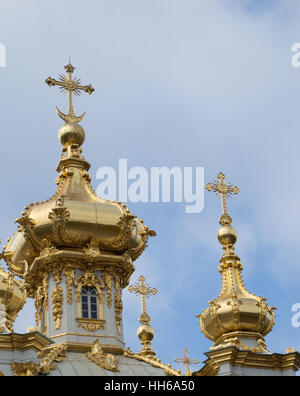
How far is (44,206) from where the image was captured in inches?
1382

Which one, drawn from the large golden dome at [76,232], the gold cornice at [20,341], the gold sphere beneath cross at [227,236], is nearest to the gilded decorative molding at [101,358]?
the large golden dome at [76,232]

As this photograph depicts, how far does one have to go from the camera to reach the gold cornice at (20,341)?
27.3 m

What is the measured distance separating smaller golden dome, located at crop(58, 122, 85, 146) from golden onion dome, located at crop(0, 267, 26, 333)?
10129mm

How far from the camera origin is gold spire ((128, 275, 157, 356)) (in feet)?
134

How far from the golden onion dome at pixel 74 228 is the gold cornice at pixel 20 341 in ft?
20.4

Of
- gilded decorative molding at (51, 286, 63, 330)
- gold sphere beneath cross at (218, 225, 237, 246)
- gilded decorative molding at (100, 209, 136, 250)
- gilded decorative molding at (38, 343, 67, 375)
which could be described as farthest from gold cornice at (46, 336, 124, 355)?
gold sphere beneath cross at (218, 225, 237, 246)

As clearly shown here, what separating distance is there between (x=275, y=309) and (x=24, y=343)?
785 cm

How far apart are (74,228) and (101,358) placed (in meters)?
4.50

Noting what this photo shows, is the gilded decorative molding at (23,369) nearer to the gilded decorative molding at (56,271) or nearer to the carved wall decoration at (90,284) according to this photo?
the carved wall decoration at (90,284)


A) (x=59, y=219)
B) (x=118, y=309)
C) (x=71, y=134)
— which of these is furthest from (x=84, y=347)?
(x=71, y=134)

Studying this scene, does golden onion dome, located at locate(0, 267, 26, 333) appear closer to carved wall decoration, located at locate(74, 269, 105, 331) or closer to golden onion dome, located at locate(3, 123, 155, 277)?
golden onion dome, located at locate(3, 123, 155, 277)
